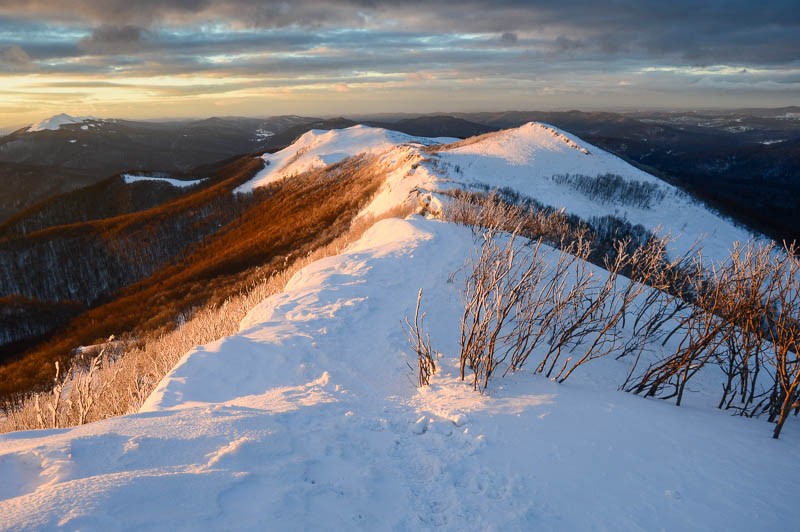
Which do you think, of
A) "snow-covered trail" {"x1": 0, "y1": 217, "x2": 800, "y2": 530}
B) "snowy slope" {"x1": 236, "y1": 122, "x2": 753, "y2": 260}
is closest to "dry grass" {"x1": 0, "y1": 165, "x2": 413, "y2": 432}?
"snow-covered trail" {"x1": 0, "y1": 217, "x2": 800, "y2": 530}

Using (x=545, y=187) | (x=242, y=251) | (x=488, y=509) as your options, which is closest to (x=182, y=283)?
(x=242, y=251)

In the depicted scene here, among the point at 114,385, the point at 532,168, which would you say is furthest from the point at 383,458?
the point at 532,168

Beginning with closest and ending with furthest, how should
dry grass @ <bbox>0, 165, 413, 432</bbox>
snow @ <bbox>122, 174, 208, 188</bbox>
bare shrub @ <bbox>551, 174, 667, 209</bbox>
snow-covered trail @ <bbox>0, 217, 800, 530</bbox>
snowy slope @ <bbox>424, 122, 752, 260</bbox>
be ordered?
snow-covered trail @ <bbox>0, 217, 800, 530</bbox>
dry grass @ <bbox>0, 165, 413, 432</bbox>
snowy slope @ <bbox>424, 122, 752, 260</bbox>
bare shrub @ <bbox>551, 174, 667, 209</bbox>
snow @ <bbox>122, 174, 208, 188</bbox>

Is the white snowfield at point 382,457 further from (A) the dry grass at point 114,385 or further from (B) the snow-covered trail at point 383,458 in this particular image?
(A) the dry grass at point 114,385

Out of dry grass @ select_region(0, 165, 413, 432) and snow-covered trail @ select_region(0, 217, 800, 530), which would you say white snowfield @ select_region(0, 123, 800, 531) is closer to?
snow-covered trail @ select_region(0, 217, 800, 530)

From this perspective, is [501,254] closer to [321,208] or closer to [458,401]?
[458,401]

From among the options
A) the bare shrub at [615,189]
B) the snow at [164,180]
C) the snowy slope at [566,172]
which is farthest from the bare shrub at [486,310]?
the snow at [164,180]
